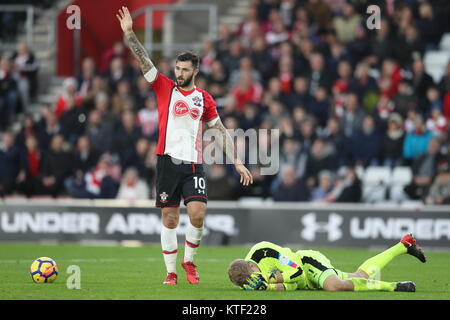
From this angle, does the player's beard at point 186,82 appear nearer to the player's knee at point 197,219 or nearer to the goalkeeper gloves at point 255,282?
the player's knee at point 197,219

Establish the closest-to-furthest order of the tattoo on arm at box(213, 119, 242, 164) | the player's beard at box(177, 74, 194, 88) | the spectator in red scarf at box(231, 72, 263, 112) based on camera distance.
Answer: the player's beard at box(177, 74, 194, 88), the tattoo on arm at box(213, 119, 242, 164), the spectator in red scarf at box(231, 72, 263, 112)

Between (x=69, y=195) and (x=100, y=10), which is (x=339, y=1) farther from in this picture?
(x=69, y=195)

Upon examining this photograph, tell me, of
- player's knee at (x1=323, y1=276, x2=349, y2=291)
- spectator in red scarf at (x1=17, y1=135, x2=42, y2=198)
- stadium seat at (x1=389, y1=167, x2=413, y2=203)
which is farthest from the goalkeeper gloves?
spectator in red scarf at (x1=17, y1=135, x2=42, y2=198)

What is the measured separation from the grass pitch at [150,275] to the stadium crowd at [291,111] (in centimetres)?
245

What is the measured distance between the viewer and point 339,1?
24.1 m

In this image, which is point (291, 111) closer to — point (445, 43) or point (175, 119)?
point (445, 43)

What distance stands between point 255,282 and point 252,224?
9.21 m

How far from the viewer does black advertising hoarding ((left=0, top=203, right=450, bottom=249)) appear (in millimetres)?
18484

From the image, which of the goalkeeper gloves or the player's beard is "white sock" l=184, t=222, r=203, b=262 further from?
the player's beard

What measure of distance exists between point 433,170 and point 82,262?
25.8 ft

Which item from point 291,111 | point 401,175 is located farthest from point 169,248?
point 291,111

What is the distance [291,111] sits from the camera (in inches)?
835

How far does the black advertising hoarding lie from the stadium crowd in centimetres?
69
